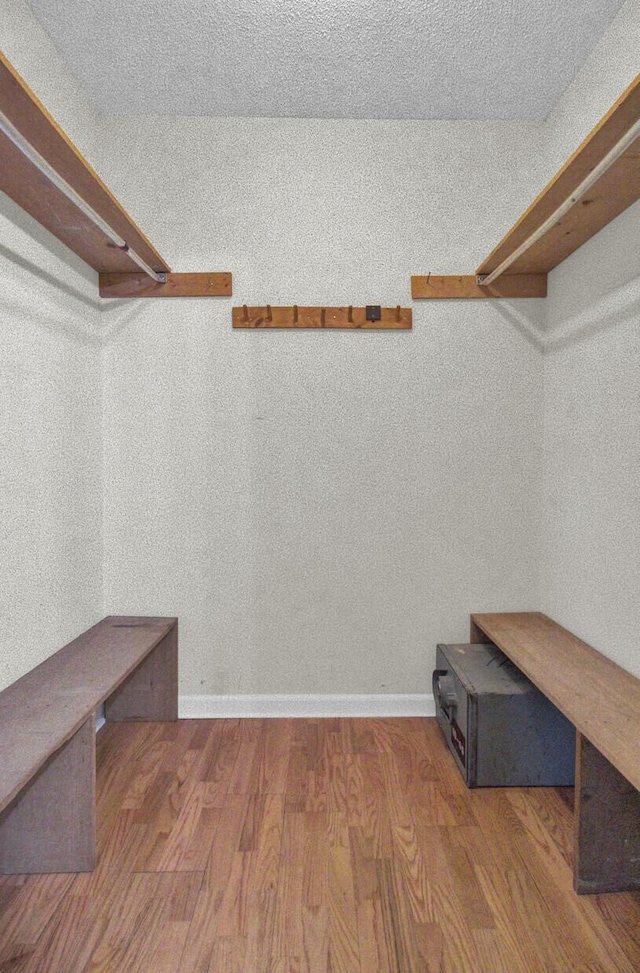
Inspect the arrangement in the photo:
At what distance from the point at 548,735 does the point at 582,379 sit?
1.39 metres

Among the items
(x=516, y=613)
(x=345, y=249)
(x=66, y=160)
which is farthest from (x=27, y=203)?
(x=516, y=613)

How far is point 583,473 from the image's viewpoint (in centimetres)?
249

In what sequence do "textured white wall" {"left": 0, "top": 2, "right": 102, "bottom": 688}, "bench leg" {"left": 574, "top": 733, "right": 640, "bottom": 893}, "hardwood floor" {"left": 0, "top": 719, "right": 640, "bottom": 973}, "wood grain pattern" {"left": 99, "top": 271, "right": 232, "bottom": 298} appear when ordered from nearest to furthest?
1. "hardwood floor" {"left": 0, "top": 719, "right": 640, "bottom": 973}
2. "bench leg" {"left": 574, "top": 733, "right": 640, "bottom": 893}
3. "textured white wall" {"left": 0, "top": 2, "right": 102, "bottom": 688}
4. "wood grain pattern" {"left": 99, "top": 271, "right": 232, "bottom": 298}

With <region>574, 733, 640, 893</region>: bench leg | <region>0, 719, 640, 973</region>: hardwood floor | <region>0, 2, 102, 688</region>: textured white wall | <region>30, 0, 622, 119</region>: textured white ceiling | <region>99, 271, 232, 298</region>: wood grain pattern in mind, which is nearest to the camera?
<region>0, 719, 640, 973</region>: hardwood floor

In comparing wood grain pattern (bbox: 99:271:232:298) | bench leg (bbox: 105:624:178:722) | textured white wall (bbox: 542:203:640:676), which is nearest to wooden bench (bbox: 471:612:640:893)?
textured white wall (bbox: 542:203:640:676)

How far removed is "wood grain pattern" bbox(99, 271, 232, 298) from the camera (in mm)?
2871

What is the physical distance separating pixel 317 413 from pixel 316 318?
0.44m

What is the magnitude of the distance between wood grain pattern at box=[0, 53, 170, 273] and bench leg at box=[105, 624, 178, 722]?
1.68 m

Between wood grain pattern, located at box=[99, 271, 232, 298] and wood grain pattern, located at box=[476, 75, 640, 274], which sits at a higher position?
wood grain pattern, located at box=[476, 75, 640, 274]

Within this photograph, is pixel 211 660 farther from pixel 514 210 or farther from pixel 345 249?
pixel 514 210

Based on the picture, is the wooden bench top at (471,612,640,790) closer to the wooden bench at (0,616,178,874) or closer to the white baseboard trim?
the white baseboard trim

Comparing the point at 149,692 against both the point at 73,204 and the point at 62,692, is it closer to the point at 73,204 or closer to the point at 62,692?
the point at 62,692

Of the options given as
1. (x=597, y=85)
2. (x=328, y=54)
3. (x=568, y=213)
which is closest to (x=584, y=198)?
(x=568, y=213)

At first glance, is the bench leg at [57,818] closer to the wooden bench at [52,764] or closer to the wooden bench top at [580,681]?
the wooden bench at [52,764]
